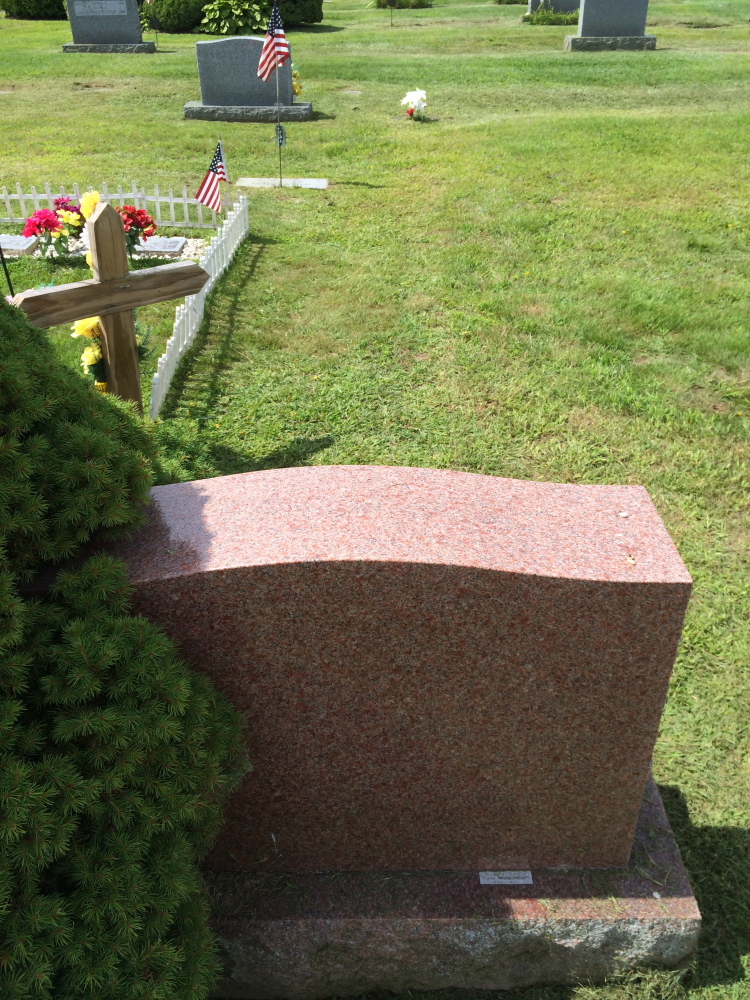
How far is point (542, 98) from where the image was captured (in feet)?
52.1

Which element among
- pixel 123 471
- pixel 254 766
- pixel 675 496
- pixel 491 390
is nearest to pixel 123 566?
pixel 123 471

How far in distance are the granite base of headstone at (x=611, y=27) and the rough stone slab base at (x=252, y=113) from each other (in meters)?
8.35

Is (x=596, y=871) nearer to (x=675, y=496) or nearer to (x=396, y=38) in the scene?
(x=675, y=496)

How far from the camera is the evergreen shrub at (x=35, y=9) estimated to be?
2648 centimetres

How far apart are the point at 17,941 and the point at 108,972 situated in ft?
0.77

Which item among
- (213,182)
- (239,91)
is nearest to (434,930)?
(213,182)

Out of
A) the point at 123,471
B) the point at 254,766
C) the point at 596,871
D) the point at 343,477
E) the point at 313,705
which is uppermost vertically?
the point at 123,471

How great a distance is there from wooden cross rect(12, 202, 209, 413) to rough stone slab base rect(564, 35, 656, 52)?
18052 mm

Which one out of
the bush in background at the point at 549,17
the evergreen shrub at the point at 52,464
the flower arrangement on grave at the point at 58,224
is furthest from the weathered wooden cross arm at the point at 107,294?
the bush in background at the point at 549,17

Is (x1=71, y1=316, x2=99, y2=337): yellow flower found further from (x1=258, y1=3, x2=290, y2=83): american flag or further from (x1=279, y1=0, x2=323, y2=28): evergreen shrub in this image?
(x1=279, y1=0, x2=323, y2=28): evergreen shrub

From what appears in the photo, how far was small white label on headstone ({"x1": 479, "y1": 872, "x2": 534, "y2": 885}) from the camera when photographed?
292cm

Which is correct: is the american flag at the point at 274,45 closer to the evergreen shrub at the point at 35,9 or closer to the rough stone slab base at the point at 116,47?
the rough stone slab base at the point at 116,47

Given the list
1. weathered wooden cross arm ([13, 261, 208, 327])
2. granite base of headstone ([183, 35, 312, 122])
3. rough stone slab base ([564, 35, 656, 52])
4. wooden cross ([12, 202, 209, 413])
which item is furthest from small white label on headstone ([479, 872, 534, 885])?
rough stone slab base ([564, 35, 656, 52])

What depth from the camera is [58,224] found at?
Answer: 317 inches
